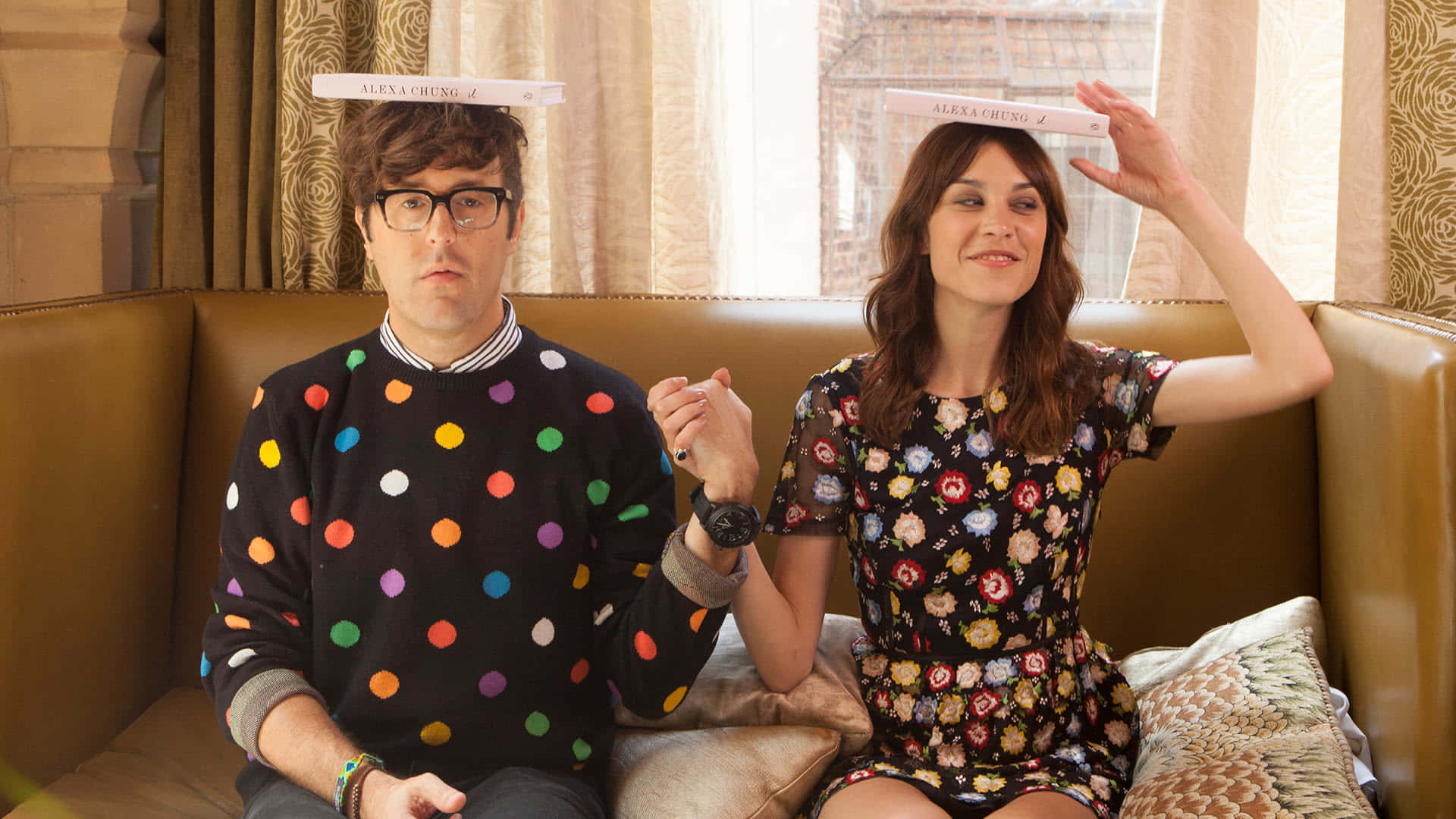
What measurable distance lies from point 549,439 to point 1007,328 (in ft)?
1.95

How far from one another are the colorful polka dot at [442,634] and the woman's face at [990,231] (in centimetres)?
69

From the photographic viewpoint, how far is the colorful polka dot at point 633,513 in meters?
1.22

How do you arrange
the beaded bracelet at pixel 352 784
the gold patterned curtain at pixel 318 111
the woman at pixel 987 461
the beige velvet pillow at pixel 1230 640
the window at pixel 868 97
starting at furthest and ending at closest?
the window at pixel 868 97
the gold patterned curtain at pixel 318 111
the beige velvet pillow at pixel 1230 640
the woman at pixel 987 461
the beaded bracelet at pixel 352 784

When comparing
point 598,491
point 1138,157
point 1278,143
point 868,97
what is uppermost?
point 868,97

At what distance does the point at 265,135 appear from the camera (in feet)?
6.55

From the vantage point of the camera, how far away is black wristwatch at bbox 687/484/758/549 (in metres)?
1.11

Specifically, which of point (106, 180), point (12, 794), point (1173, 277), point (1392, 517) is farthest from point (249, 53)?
point (1392, 517)

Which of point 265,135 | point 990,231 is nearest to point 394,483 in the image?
point 990,231

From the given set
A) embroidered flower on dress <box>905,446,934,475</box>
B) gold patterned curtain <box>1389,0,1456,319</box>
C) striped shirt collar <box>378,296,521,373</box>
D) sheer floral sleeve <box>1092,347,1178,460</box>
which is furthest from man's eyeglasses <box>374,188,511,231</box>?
gold patterned curtain <box>1389,0,1456,319</box>

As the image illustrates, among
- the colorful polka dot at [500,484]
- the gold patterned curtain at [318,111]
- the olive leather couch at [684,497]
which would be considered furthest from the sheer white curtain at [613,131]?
the colorful polka dot at [500,484]

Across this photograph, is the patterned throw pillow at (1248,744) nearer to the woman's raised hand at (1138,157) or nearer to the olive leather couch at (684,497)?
the olive leather couch at (684,497)

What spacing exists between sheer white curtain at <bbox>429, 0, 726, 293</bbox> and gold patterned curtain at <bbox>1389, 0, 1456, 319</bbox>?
1151mm

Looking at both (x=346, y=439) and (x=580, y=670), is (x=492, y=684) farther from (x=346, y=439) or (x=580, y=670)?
(x=346, y=439)

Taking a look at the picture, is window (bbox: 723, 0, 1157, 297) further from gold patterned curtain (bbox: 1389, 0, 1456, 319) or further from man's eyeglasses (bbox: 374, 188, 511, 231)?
man's eyeglasses (bbox: 374, 188, 511, 231)
